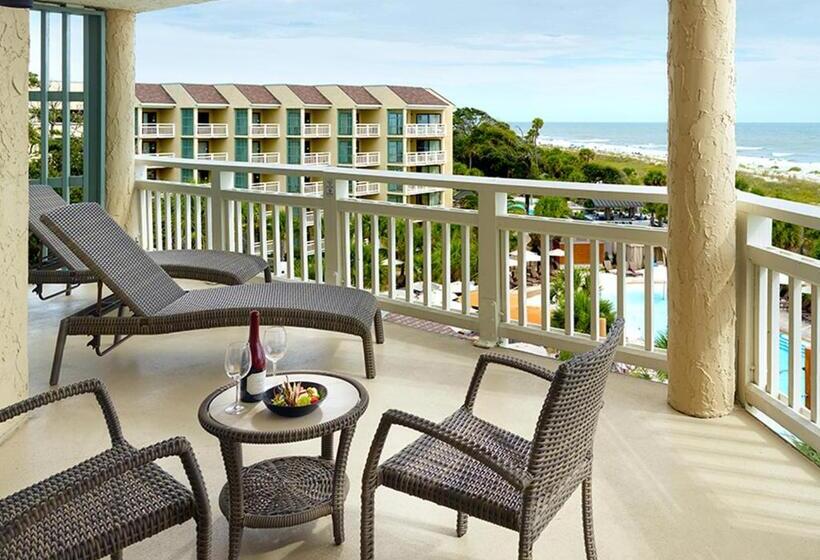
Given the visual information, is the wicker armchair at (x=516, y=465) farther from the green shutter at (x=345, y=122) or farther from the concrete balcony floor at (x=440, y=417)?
the green shutter at (x=345, y=122)

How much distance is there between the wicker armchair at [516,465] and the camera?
5.93 ft

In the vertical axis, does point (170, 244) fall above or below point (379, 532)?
above

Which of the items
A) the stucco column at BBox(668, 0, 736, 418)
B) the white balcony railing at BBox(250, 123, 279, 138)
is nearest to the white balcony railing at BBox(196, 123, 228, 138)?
the white balcony railing at BBox(250, 123, 279, 138)

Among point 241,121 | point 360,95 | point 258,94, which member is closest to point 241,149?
point 241,121

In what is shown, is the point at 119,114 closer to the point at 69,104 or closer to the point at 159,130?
the point at 69,104

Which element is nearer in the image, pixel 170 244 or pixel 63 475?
pixel 63 475

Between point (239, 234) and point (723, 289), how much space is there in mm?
4060

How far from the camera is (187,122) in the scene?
31.8 ft

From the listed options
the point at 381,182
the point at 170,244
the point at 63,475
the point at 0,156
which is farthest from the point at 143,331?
the point at 170,244

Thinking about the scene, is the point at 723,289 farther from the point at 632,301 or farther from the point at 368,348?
the point at 368,348

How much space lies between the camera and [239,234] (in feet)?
20.5

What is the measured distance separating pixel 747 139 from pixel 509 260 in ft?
4.99

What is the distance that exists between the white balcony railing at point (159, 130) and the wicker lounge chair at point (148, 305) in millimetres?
4526

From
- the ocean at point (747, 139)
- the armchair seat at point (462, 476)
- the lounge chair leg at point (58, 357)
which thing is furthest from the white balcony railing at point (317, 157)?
the armchair seat at point (462, 476)
